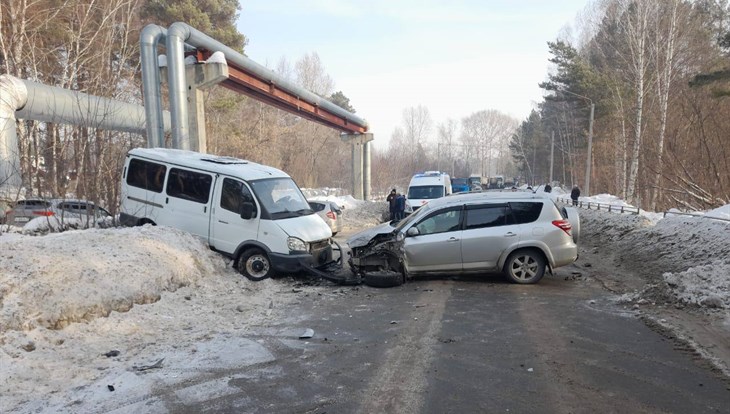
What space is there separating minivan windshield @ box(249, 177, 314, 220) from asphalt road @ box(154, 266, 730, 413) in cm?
250

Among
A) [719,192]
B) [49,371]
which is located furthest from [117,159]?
[719,192]

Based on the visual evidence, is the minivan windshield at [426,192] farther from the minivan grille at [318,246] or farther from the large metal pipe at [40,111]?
the minivan grille at [318,246]

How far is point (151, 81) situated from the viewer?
45.1ft

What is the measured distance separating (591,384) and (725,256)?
617 centimetres

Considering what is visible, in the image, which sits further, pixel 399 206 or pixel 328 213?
pixel 399 206

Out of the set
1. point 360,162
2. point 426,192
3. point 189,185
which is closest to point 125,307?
point 189,185

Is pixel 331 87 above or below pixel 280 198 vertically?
above

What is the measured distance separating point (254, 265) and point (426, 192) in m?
15.9

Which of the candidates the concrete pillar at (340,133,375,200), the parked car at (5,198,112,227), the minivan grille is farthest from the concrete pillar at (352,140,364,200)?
the minivan grille

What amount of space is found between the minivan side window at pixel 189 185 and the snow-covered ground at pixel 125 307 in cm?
97

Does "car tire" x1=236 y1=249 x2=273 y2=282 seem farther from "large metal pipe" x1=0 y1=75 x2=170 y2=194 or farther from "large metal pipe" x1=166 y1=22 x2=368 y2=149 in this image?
"large metal pipe" x1=166 y1=22 x2=368 y2=149

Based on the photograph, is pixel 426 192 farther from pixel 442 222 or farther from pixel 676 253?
pixel 442 222

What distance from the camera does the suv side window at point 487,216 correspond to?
9.27 meters

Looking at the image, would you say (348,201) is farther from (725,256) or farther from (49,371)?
(49,371)
